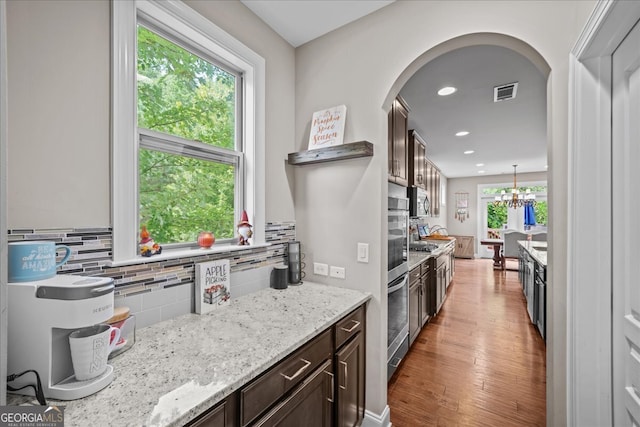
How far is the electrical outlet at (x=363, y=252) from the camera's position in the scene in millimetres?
1736

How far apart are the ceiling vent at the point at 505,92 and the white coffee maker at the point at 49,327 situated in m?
3.53

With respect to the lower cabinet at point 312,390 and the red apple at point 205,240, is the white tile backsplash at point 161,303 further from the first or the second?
the lower cabinet at point 312,390

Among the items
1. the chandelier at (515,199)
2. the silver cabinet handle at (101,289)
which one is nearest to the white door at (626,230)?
the silver cabinet handle at (101,289)

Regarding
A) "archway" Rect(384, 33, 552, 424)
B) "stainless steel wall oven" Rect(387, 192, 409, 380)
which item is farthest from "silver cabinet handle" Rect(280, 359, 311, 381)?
"archway" Rect(384, 33, 552, 424)

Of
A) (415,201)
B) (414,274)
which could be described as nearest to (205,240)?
(414,274)

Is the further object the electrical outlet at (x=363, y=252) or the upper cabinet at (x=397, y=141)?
the upper cabinet at (x=397, y=141)

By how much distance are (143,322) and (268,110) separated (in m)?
1.49

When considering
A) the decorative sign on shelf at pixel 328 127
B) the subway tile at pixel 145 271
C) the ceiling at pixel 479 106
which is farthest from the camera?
the ceiling at pixel 479 106

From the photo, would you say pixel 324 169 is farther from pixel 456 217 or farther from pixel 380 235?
pixel 456 217

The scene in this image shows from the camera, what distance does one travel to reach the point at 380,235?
1.69m

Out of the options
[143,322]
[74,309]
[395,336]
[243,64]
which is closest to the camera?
[74,309]

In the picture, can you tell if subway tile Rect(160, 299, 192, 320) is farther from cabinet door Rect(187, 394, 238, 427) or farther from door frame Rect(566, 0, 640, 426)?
door frame Rect(566, 0, 640, 426)

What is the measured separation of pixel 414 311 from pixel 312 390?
75.9 inches

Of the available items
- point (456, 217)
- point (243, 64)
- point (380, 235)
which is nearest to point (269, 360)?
point (380, 235)
